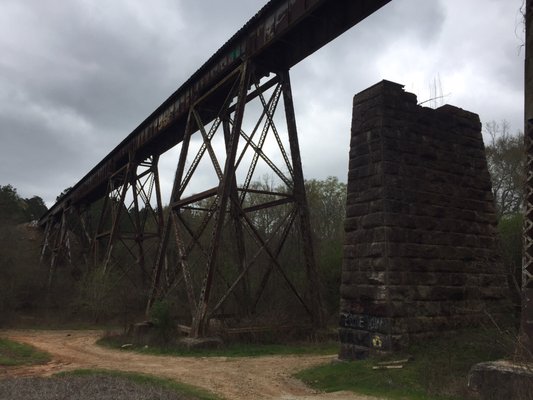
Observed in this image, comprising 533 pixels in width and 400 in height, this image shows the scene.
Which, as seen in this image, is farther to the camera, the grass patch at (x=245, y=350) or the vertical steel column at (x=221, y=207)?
the vertical steel column at (x=221, y=207)

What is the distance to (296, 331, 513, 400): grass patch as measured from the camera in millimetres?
5738

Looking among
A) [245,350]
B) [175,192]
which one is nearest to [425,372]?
[245,350]

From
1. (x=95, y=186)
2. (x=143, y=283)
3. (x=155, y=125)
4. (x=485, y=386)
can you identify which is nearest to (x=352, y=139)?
(x=485, y=386)

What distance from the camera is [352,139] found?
8555mm

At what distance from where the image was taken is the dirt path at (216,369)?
21.5 feet

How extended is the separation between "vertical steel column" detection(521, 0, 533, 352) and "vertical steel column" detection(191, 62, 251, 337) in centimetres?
685

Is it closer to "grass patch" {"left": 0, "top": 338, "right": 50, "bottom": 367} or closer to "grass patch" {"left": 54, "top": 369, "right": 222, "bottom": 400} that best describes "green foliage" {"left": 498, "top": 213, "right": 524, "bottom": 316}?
"grass patch" {"left": 54, "top": 369, "right": 222, "bottom": 400}

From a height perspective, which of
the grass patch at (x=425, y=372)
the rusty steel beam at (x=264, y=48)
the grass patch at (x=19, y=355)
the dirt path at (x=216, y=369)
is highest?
the rusty steel beam at (x=264, y=48)

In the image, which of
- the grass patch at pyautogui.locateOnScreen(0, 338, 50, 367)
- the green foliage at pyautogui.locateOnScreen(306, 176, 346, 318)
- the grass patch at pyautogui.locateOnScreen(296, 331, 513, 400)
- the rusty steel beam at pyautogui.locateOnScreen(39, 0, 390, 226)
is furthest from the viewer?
the green foliage at pyautogui.locateOnScreen(306, 176, 346, 318)

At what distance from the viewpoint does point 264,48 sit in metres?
10.9

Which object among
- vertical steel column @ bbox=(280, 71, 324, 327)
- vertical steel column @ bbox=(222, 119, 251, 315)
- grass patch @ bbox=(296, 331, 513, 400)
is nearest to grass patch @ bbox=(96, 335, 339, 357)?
vertical steel column @ bbox=(280, 71, 324, 327)

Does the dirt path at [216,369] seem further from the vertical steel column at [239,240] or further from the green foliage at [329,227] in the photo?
the green foliage at [329,227]

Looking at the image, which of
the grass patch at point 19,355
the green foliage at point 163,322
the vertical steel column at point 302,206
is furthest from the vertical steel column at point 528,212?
the grass patch at point 19,355

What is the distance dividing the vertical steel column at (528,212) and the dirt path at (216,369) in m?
1.95
